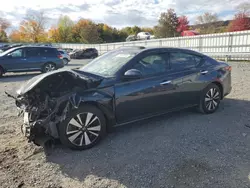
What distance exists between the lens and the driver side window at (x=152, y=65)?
3732 millimetres

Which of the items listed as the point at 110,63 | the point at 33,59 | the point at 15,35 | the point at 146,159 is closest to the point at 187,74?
the point at 110,63

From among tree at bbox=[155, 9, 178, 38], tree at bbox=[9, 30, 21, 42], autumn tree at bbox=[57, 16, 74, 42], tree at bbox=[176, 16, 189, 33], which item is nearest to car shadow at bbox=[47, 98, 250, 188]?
tree at bbox=[155, 9, 178, 38]

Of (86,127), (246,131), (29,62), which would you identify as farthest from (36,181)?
(29,62)

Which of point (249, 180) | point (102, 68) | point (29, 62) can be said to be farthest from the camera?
point (29, 62)

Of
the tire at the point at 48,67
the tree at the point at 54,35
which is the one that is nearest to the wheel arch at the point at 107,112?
the tire at the point at 48,67

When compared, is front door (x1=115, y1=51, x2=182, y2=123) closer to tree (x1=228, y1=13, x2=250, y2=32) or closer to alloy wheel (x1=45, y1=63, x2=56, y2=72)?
alloy wheel (x1=45, y1=63, x2=56, y2=72)

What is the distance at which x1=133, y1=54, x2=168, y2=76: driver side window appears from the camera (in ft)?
12.2

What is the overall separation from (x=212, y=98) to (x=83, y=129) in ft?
10.1

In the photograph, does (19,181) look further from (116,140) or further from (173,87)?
(173,87)

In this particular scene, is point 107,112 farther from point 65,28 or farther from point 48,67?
point 65,28

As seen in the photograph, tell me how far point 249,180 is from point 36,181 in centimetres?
264

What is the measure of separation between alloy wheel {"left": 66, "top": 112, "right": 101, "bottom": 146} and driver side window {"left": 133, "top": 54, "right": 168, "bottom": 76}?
1.22m

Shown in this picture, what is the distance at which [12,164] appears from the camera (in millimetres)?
2928

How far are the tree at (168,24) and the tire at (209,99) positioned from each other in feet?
117
